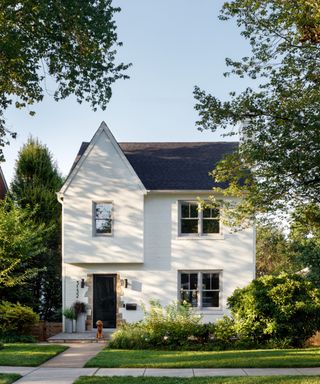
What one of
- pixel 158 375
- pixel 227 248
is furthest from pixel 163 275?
pixel 158 375

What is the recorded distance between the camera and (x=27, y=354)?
14445 mm

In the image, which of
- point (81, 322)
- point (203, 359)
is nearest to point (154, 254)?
point (81, 322)

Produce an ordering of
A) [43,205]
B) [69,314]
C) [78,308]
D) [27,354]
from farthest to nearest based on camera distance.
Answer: [43,205] < [78,308] < [69,314] < [27,354]

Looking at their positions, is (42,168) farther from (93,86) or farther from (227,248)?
(93,86)

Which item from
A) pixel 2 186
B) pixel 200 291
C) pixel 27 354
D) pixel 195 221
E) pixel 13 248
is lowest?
pixel 27 354

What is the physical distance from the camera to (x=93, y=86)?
516 inches

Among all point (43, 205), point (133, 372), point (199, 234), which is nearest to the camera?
point (133, 372)

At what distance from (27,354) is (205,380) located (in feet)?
19.6

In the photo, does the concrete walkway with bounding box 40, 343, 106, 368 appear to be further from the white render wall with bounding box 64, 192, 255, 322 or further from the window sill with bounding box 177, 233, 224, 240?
the window sill with bounding box 177, 233, 224, 240

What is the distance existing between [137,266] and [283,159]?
1106 cm

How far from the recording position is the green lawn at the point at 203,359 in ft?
41.3

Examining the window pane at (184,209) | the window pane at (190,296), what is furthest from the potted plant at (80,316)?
the window pane at (184,209)

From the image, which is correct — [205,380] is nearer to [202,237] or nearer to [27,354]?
[27,354]

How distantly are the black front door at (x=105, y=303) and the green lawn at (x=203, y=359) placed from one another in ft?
19.5
